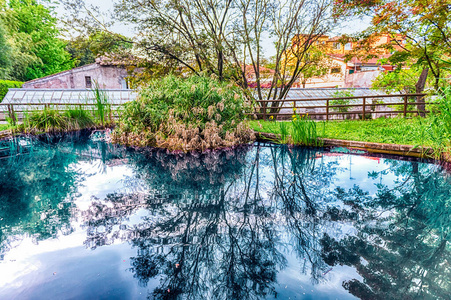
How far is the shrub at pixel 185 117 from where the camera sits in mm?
6141

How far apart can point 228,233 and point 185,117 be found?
14.1 ft

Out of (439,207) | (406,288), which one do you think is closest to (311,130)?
(439,207)

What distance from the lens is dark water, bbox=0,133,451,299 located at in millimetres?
1640

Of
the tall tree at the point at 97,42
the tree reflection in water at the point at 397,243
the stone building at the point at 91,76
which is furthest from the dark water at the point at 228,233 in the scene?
the stone building at the point at 91,76

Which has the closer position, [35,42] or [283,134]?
[283,134]

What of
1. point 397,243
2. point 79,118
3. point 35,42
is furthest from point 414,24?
point 35,42

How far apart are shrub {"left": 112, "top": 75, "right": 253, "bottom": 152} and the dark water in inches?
73.4

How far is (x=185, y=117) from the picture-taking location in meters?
6.20

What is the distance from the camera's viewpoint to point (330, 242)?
82.2 inches

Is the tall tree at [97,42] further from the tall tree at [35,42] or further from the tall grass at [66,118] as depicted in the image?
the tall tree at [35,42]

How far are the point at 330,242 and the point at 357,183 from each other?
5.85ft

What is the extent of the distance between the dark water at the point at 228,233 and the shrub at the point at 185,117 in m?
1.87

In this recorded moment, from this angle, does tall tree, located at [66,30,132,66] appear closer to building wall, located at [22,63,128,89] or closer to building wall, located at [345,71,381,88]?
building wall, located at [22,63,128,89]

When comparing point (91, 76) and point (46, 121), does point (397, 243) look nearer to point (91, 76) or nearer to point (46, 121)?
point (46, 121)
